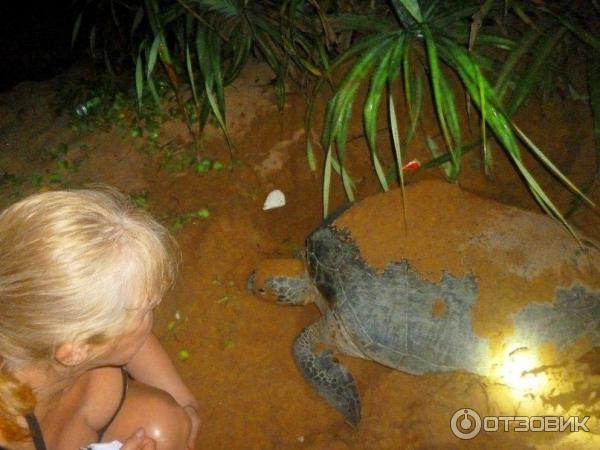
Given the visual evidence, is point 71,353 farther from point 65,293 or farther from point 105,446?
point 105,446

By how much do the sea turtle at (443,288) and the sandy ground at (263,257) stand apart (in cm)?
9

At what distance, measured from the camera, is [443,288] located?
1743 mm

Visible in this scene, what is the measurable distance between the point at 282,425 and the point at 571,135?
2.06m

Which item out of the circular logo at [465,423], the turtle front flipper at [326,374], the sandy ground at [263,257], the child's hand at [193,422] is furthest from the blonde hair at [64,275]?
the circular logo at [465,423]

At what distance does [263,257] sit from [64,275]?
1.51 metres

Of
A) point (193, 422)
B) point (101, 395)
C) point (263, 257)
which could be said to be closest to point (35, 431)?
point (101, 395)

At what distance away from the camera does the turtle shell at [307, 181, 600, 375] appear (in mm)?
1678

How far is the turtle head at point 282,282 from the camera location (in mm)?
2090

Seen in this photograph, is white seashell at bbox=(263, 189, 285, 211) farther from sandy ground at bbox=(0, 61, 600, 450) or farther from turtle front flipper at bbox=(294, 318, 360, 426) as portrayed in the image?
turtle front flipper at bbox=(294, 318, 360, 426)

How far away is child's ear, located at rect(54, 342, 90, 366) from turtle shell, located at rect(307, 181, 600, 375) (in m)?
1.17

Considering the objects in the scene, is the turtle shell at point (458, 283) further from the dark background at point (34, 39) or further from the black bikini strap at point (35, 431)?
the dark background at point (34, 39)

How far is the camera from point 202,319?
208 cm

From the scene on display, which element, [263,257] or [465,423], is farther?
[263,257]

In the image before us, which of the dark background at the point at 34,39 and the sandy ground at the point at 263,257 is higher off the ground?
the dark background at the point at 34,39
